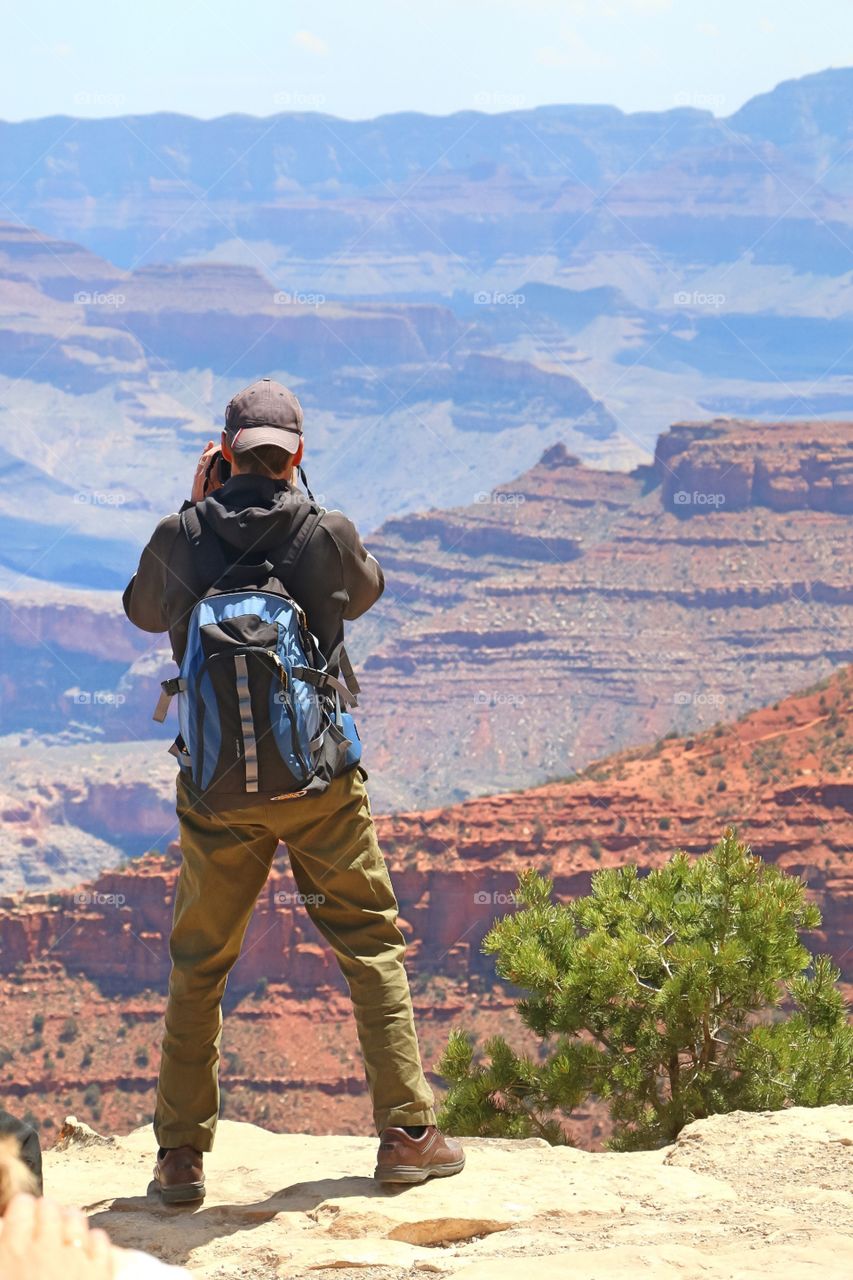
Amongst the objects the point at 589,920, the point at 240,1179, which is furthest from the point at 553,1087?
the point at 240,1179

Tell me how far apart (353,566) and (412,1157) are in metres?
1.83

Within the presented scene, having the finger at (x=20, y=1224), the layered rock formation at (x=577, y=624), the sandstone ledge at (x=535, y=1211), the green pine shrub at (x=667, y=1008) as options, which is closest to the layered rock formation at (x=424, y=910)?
the green pine shrub at (x=667, y=1008)

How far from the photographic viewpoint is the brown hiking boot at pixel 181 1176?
5.48 m

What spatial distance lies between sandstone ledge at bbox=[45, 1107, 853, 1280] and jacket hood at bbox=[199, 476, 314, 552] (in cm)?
201

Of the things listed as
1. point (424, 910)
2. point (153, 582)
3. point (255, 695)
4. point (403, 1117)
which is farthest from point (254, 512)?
point (424, 910)

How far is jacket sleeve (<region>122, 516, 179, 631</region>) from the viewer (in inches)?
211

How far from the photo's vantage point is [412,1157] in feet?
18.0

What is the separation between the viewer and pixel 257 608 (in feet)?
16.8

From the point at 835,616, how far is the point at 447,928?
66213 millimetres

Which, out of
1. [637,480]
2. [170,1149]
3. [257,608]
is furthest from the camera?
[637,480]

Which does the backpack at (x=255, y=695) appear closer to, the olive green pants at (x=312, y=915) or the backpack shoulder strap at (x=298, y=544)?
the backpack shoulder strap at (x=298, y=544)

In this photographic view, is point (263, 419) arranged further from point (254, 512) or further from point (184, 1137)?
point (184, 1137)

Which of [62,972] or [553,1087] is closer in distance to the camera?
[553,1087]

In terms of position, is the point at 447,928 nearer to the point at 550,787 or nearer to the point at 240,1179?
the point at 550,787
